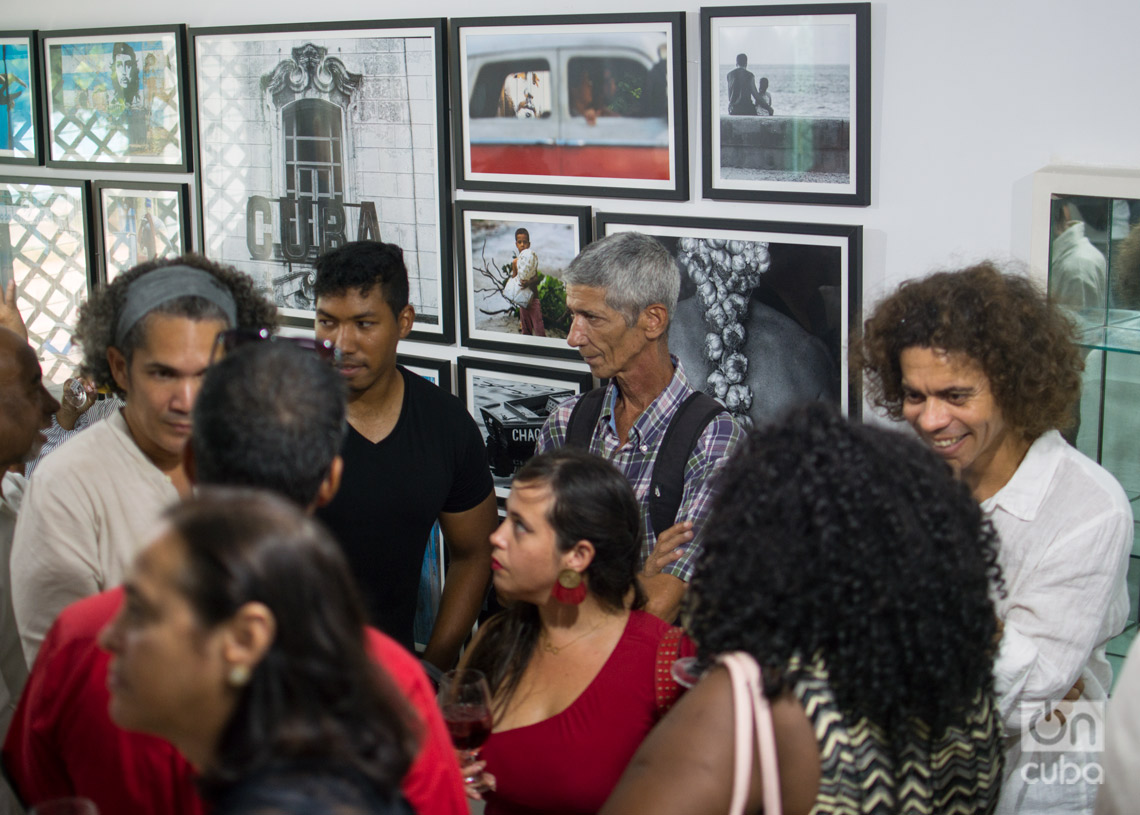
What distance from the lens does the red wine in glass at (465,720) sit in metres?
1.91

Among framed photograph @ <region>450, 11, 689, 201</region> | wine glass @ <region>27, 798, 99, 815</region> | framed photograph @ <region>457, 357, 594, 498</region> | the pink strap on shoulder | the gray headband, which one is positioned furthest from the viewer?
framed photograph @ <region>457, 357, 594, 498</region>

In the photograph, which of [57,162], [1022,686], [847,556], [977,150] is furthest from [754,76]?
[57,162]

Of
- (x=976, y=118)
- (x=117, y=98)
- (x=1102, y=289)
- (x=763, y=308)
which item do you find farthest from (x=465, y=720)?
(x=117, y=98)

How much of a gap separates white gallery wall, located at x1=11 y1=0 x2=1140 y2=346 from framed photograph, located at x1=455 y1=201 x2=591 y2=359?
69 centimetres

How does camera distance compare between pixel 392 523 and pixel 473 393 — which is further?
pixel 473 393

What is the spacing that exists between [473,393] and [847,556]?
8.32 feet

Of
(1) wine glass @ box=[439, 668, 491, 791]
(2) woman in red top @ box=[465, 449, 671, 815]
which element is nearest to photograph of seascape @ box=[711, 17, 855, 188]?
(2) woman in red top @ box=[465, 449, 671, 815]

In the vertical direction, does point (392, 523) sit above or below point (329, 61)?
below

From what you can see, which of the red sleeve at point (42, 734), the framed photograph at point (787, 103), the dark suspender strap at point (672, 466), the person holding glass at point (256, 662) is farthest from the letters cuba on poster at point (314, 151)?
the person holding glass at point (256, 662)

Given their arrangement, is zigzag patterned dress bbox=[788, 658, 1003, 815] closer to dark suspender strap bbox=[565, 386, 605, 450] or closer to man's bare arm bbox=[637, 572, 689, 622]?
man's bare arm bbox=[637, 572, 689, 622]

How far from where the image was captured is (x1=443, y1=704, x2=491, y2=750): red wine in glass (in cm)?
191

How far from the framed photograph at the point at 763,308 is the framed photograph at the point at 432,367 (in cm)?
88

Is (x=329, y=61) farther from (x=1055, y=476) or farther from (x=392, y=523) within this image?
(x=1055, y=476)

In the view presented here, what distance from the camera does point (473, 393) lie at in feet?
12.5
